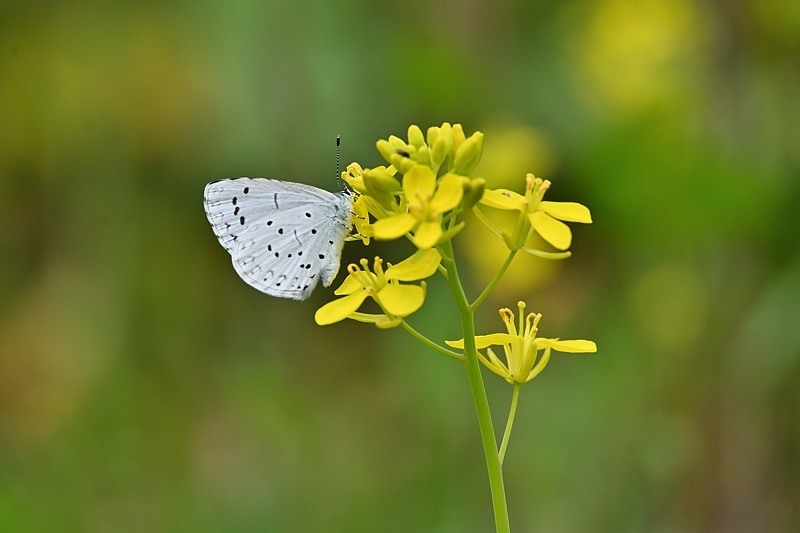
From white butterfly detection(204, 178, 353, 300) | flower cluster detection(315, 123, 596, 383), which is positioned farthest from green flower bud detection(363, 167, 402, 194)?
white butterfly detection(204, 178, 353, 300)

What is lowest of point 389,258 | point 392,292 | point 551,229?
point 389,258

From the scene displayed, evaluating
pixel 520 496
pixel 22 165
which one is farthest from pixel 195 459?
pixel 22 165

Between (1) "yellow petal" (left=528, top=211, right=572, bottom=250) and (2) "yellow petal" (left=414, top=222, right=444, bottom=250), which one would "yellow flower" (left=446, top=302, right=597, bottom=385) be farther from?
(2) "yellow petal" (left=414, top=222, right=444, bottom=250)

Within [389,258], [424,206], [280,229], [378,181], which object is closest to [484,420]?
[424,206]

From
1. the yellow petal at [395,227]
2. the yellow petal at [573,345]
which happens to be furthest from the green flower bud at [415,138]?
the yellow petal at [573,345]

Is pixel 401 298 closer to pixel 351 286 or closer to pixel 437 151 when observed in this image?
pixel 351 286

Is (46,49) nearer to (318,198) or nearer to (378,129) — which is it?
(378,129)

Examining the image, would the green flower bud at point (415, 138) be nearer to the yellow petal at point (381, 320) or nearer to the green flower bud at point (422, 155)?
the green flower bud at point (422, 155)

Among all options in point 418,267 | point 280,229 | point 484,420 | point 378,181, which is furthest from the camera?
point 280,229
